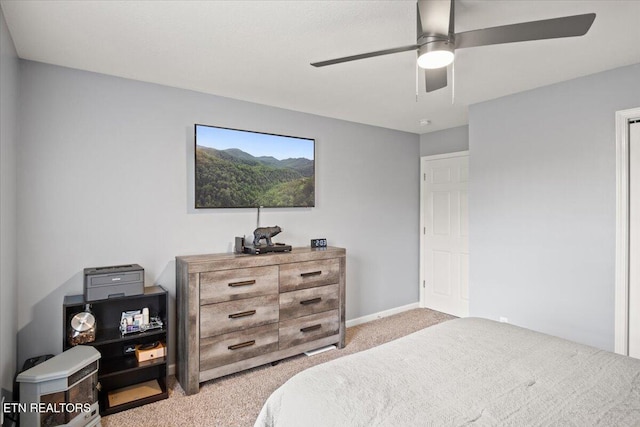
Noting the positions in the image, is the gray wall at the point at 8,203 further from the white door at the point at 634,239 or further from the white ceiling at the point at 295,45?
the white door at the point at 634,239

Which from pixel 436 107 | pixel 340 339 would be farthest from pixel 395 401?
pixel 436 107

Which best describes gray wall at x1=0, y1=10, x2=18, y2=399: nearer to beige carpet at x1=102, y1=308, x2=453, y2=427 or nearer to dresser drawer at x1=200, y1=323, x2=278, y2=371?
beige carpet at x1=102, y1=308, x2=453, y2=427

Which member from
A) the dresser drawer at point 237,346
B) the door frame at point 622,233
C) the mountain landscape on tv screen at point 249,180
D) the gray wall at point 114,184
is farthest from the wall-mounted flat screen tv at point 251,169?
the door frame at point 622,233

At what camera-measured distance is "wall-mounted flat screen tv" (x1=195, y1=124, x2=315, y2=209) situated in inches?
125

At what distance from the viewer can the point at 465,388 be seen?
1.48 m

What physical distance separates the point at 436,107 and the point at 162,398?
362cm

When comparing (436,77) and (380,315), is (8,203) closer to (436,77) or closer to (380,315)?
(436,77)

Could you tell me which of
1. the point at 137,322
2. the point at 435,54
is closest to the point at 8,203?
the point at 137,322

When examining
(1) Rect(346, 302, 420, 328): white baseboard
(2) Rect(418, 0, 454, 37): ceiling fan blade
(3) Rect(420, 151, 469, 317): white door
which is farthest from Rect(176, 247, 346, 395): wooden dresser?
(2) Rect(418, 0, 454, 37): ceiling fan blade

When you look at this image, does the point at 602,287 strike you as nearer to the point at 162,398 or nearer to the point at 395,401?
the point at 395,401

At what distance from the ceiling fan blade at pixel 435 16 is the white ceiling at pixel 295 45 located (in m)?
0.35

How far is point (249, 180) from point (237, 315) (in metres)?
1.27

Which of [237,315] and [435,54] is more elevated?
[435,54]

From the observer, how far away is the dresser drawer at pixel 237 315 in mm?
2779
